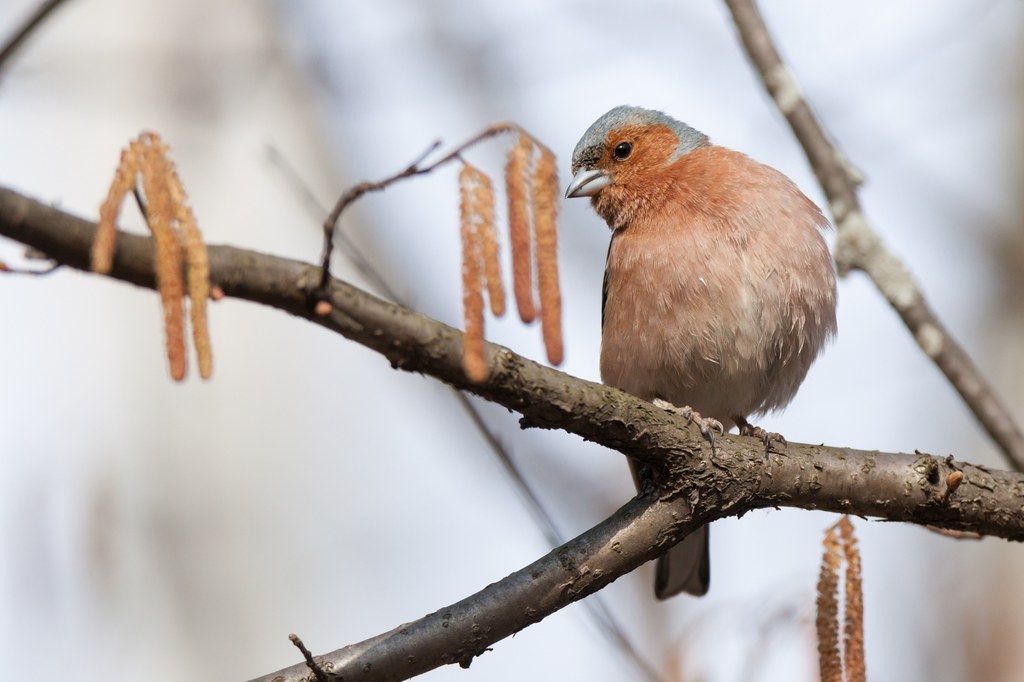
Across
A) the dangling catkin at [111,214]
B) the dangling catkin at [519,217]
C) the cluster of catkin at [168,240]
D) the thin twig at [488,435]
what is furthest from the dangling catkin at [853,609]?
the dangling catkin at [111,214]

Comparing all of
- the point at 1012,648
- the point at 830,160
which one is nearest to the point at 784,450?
the point at 830,160

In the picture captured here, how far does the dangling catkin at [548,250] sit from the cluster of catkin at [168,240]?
2.79 ft

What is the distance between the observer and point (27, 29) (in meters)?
3.50

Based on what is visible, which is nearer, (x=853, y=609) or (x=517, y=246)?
(x=517, y=246)

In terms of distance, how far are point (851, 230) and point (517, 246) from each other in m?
3.34

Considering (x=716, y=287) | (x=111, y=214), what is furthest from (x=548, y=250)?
(x=716, y=287)

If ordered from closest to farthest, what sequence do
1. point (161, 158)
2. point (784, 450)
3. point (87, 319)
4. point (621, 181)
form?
point (161, 158) → point (784, 450) → point (621, 181) → point (87, 319)

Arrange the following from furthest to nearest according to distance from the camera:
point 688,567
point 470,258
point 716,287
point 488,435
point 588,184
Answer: point 688,567 < point 588,184 < point 716,287 < point 488,435 < point 470,258

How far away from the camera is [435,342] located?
9.66 ft

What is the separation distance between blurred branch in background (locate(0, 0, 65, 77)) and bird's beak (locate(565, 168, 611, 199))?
131 inches

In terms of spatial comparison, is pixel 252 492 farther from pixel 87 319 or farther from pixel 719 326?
pixel 719 326

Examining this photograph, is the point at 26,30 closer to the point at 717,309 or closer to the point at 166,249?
the point at 166,249

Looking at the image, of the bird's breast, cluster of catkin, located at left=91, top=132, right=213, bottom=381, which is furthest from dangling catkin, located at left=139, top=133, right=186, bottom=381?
the bird's breast

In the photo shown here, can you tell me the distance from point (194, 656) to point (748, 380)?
16.9 feet
